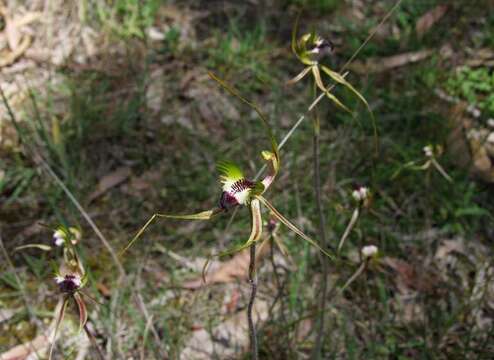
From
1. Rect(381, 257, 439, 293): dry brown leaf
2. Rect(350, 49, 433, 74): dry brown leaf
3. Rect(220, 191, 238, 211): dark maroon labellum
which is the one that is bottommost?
Rect(220, 191, 238, 211): dark maroon labellum

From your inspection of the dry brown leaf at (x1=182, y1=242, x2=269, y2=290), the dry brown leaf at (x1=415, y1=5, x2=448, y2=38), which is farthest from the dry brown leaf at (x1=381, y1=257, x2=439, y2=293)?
the dry brown leaf at (x1=415, y1=5, x2=448, y2=38)

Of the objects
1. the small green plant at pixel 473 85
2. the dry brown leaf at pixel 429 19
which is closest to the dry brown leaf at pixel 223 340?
the small green plant at pixel 473 85

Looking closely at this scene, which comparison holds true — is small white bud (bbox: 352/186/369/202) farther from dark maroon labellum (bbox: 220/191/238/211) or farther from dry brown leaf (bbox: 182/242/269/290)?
dry brown leaf (bbox: 182/242/269/290)

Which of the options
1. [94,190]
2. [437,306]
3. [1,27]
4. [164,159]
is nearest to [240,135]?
[164,159]

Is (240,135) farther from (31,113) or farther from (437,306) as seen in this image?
(437,306)

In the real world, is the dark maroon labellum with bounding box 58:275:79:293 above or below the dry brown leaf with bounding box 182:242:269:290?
below

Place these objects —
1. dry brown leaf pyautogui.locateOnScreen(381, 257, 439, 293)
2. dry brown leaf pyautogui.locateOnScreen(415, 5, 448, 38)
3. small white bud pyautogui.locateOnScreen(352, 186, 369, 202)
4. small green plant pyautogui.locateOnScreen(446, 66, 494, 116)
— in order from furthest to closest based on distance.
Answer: dry brown leaf pyautogui.locateOnScreen(415, 5, 448, 38), small green plant pyautogui.locateOnScreen(446, 66, 494, 116), dry brown leaf pyautogui.locateOnScreen(381, 257, 439, 293), small white bud pyautogui.locateOnScreen(352, 186, 369, 202)

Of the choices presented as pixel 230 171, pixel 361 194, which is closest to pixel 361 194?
pixel 361 194
